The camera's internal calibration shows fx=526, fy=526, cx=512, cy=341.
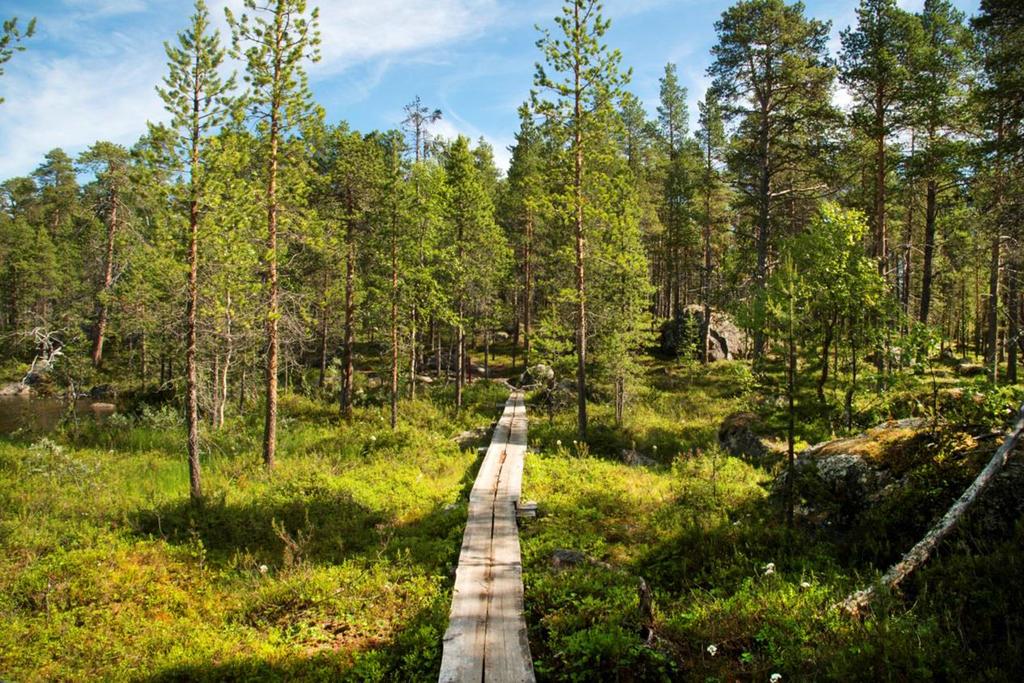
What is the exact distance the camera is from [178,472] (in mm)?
17062

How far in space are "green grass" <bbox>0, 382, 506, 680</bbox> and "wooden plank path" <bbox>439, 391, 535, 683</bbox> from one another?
1.39 feet

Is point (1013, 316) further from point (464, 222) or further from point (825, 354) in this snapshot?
point (464, 222)

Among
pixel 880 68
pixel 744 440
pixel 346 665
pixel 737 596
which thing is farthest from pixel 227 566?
pixel 880 68

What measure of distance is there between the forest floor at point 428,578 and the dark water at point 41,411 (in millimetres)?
14480

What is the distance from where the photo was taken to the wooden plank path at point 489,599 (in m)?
6.51

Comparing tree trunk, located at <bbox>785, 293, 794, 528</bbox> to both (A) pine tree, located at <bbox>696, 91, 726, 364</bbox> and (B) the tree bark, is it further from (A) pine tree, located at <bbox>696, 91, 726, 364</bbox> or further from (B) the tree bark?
(A) pine tree, located at <bbox>696, 91, 726, 364</bbox>

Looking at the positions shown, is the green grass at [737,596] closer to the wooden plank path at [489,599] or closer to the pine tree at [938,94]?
the wooden plank path at [489,599]

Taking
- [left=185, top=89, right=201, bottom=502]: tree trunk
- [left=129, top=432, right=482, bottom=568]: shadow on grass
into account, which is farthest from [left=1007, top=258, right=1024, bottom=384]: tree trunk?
[left=185, top=89, right=201, bottom=502]: tree trunk

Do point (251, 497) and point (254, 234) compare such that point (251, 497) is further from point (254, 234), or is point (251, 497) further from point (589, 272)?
point (589, 272)

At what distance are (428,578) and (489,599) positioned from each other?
2.06m

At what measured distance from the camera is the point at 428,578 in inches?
390

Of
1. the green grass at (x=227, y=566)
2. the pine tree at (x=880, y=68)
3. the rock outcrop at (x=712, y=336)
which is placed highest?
the pine tree at (x=880, y=68)

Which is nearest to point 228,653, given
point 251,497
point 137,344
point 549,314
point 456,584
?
point 456,584

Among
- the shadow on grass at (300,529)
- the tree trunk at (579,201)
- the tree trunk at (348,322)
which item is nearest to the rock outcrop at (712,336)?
the tree trunk at (579,201)
